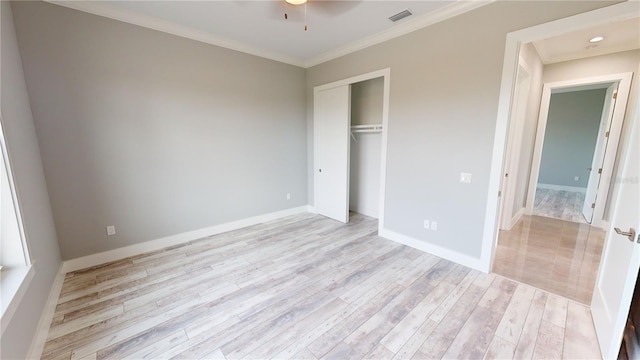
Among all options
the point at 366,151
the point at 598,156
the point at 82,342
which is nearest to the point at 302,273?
the point at 82,342

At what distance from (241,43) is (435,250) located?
3.91 meters

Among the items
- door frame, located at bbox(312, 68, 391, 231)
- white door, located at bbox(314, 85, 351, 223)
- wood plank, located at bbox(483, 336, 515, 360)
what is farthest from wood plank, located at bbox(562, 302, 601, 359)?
white door, located at bbox(314, 85, 351, 223)

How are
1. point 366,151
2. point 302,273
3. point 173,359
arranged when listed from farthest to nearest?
point 366,151 → point 302,273 → point 173,359

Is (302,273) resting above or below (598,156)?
below

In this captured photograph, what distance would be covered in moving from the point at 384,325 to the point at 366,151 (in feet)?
10.0

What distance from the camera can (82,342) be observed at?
168 centimetres

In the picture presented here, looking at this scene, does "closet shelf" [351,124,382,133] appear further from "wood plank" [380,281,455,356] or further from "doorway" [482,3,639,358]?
"wood plank" [380,281,455,356]

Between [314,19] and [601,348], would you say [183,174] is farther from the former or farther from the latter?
[601,348]

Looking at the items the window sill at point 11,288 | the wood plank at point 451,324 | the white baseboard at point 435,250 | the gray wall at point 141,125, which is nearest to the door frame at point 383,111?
the white baseboard at point 435,250

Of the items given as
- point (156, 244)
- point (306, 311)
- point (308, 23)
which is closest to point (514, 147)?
point (308, 23)

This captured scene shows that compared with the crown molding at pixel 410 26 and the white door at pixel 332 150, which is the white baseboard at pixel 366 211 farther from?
the crown molding at pixel 410 26

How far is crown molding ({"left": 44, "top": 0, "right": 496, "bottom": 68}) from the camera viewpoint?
239cm

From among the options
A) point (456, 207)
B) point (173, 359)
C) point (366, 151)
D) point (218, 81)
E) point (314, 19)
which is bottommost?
point (173, 359)

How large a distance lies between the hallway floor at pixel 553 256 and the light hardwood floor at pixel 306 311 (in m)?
0.23
